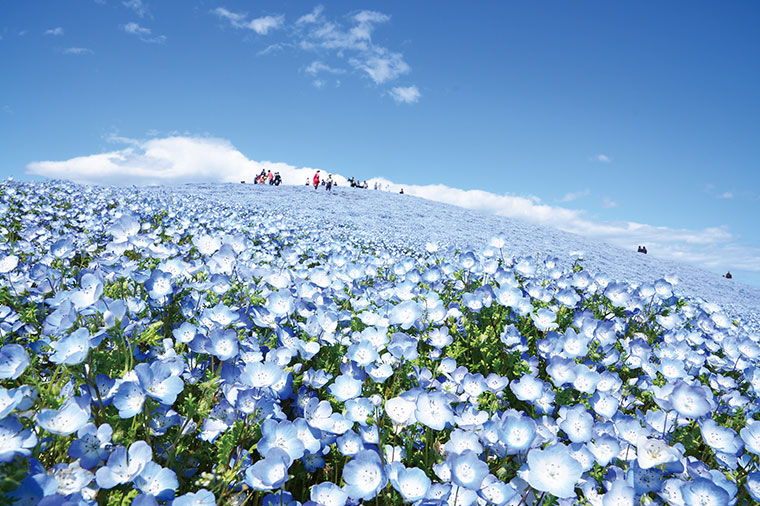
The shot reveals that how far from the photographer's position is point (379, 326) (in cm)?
237

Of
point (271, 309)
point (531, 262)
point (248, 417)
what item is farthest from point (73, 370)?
point (531, 262)

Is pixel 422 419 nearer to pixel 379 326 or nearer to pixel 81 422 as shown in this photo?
pixel 379 326

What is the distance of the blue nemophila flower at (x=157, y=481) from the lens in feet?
4.18

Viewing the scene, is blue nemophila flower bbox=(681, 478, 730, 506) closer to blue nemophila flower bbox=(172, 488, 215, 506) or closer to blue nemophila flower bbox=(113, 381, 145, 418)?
blue nemophila flower bbox=(172, 488, 215, 506)

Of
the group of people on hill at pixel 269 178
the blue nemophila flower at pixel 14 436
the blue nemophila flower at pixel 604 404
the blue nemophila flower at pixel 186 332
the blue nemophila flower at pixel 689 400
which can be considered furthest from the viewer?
the group of people on hill at pixel 269 178

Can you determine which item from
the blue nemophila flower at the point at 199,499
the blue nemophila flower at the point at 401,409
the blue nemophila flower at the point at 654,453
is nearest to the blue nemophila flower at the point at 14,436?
the blue nemophila flower at the point at 199,499

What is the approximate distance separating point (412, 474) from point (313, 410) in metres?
0.59

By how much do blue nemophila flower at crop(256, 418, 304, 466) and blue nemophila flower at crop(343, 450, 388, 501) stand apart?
197mm

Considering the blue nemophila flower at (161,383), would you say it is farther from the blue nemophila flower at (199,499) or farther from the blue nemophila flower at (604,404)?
the blue nemophila flower at (604,404)

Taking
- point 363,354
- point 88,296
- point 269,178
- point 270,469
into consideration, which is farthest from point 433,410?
point 269,178

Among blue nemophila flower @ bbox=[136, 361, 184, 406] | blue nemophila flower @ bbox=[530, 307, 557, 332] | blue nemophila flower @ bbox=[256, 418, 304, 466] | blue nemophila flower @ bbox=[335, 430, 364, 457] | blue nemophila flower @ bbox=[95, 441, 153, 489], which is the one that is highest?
blue nemophila flower @ bbox=[530, 307, 557, 332]

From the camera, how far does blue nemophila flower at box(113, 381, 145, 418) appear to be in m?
1.33

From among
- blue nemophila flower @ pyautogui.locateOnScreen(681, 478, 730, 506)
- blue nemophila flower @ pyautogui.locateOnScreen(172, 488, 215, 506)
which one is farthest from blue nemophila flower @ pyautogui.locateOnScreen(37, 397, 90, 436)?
blue nemophila flower @ pyautogui.locateOnScreen(681, 478, 730, 506)

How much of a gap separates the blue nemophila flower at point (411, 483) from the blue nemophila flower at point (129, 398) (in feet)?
3.01
